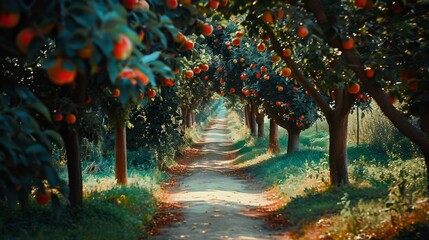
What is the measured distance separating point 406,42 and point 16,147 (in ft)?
16.8

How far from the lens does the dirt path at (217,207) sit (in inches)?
322

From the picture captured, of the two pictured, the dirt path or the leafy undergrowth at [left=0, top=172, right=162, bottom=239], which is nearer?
the leafy undergrowth at [left=0, top=172, right=162, bottom=239]

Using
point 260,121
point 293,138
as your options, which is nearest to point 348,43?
point 293,138

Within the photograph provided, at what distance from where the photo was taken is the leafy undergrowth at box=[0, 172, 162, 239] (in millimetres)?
6203

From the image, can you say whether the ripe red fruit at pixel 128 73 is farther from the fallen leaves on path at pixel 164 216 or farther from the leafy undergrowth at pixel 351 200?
the fallen leaves on path at pixel 164 216

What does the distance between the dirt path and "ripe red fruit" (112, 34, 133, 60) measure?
5.71 metres

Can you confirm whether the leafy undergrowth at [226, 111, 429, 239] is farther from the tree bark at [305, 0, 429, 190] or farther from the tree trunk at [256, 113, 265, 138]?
the tree trunk at [256, 113, 265, 138]

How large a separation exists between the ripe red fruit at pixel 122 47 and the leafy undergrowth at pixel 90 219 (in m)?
2.59

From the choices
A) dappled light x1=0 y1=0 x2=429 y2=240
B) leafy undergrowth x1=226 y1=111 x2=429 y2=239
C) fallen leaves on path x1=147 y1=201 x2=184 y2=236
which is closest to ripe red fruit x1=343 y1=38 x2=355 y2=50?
dappled light x1=0 y1=0 x2=429 y2=240

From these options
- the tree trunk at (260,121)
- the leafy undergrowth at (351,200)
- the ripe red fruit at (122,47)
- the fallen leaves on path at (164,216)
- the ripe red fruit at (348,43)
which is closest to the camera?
the ripe red fruit at (122,47)

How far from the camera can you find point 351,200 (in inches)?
349

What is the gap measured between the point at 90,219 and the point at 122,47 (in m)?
5.22

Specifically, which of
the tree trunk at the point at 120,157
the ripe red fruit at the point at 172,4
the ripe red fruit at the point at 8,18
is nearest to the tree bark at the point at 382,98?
the ripe red fruit at the point at 172,4

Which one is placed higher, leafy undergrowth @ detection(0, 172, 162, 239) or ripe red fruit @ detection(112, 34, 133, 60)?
ripe red fruit @ detection(112, 34, 133, 60)
